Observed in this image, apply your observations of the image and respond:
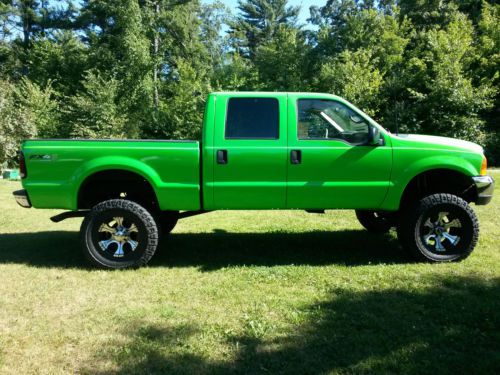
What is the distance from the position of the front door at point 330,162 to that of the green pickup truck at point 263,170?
0.04 feet

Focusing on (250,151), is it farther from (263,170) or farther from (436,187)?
(436,187)

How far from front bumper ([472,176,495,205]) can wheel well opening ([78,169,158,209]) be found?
386 cm

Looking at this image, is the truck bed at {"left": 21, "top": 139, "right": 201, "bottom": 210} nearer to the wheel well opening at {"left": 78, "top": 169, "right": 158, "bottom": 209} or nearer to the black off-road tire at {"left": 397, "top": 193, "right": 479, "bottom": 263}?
the wheel well opening at {"left": 78, "top": 169, "right": 158, "bottom": 209}

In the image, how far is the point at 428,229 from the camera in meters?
5.18

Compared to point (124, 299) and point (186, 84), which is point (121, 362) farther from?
point (186, 84)

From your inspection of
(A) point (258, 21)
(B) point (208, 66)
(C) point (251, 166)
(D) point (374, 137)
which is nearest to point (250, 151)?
(C) point (251, 166)

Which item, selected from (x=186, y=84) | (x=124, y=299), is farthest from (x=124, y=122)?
(x=124, y=299)

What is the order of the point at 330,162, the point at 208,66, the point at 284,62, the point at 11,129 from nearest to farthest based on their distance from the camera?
the point at 330,162 → the point at 11,129 → the point at 284,62 → the point at 208,66

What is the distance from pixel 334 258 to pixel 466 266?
1.51 meters

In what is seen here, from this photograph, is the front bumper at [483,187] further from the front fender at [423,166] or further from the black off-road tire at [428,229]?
the black off-road tire at [428,229]

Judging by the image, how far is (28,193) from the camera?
196 inches

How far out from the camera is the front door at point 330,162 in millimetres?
5000

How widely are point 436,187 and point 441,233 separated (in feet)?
2.17

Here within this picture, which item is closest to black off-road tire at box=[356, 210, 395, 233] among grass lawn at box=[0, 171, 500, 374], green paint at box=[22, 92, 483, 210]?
grass lawn at box=[0, 171, 500, 374]
